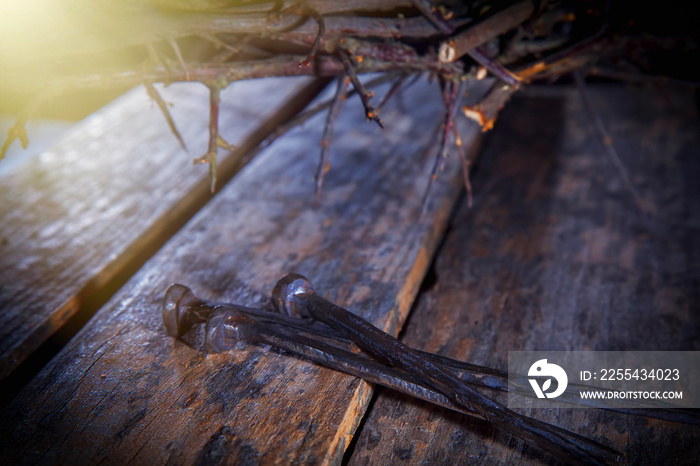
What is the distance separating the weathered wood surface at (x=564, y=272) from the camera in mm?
1031

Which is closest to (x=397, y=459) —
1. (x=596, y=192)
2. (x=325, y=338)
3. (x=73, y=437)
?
(x=325, y=338)

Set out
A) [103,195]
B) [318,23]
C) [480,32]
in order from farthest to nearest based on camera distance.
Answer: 1. [103,195]
2. [480,32]
3. [318,23]

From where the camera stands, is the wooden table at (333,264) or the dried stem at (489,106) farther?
the dried stem at (489,106)

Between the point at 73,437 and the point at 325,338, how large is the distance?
0.54m

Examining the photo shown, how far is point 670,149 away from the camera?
1.88m

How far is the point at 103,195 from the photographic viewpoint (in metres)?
1.75

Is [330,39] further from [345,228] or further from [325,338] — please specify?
[325,338]

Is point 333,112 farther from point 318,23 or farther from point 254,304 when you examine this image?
point 254,304

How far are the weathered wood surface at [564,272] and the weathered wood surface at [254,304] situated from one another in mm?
115

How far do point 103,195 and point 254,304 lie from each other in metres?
0.86

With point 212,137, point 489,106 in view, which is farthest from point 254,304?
point 489,106

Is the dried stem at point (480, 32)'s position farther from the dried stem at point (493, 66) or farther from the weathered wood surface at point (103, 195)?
the weathered wood surface at point (103, 195)

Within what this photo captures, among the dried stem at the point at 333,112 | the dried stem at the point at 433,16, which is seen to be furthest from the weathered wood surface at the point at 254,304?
the dried stem at the point at 433,16

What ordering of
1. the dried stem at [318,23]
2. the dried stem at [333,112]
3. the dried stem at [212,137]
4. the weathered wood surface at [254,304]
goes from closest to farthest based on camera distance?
the weathered wood surface at [254,304] → the dried stem at [318,23] → the dried stem at [212,137] → the dried stem at [333,112]
